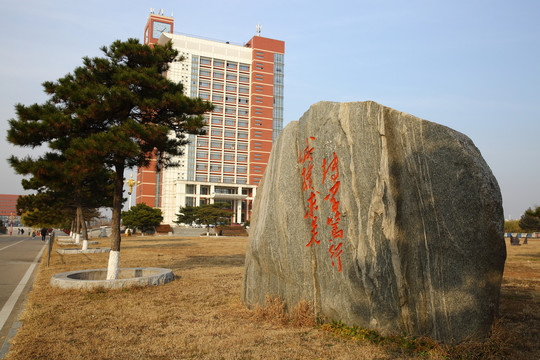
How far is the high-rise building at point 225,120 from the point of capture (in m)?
75.1

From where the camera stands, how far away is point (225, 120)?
255 ft

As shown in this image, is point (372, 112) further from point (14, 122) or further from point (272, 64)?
point (272, 64)

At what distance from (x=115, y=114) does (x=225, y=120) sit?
223 ft

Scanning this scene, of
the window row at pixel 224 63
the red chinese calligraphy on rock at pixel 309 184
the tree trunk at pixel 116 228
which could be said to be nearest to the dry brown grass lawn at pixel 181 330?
Result: the red chinese calligraphy on rock at pixel 309 184

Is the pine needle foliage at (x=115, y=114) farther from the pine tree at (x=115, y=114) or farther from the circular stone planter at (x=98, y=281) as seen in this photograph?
the circular stone planter at (x=98, y=281)

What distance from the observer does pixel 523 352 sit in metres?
4.73

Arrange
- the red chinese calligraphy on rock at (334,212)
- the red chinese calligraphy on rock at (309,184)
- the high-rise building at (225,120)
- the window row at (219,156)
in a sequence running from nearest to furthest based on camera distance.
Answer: the red chinese calligraphy on rock at (334,212)
the red chinese calligraphy on rock at (309,184)
the high-rise building at (225,120)
the window row at (219,156)

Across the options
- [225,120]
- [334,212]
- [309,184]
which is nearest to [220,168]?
[225,120]

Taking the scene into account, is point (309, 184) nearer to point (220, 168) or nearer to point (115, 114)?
point (115, 114)

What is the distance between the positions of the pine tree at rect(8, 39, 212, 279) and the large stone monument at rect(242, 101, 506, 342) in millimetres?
5732

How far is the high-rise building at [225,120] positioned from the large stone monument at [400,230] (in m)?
68.2

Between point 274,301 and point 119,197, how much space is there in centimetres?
654

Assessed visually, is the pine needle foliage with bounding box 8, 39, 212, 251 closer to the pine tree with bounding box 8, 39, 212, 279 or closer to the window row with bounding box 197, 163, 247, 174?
the pine tree with bounding box 8, 39, 212, 279

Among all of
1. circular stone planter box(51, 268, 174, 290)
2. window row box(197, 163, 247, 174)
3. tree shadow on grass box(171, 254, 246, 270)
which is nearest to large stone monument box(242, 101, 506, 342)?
circular stone planter box(51, 268, 174, 290)
